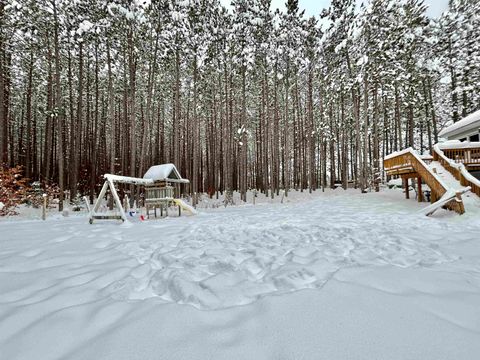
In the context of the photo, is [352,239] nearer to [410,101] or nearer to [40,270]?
[40,270]

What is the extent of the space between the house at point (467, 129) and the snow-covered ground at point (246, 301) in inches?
548

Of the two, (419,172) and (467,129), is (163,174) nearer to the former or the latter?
(419,172)

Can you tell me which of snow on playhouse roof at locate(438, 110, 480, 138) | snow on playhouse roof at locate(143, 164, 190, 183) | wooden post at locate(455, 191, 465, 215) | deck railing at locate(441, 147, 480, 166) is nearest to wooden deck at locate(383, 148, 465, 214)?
wooden post at locate(455, 191, 465, 215)

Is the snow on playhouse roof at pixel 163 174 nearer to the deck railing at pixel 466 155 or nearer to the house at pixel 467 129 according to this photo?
the deck railing at pixel 466 155

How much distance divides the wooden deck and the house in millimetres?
5718

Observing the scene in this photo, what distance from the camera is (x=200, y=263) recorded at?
3.21 metres

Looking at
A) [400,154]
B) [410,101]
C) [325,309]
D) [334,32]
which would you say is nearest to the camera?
[325,309]

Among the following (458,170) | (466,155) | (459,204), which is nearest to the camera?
(459,204)

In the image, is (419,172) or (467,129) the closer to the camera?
(419,172)

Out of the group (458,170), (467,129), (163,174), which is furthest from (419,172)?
(163,174)


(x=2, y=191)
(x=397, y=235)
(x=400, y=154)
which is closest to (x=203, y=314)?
(x=397, y=235)

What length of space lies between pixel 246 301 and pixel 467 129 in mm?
18839

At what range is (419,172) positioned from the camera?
9742 mm

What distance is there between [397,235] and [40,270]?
550 centimetres
